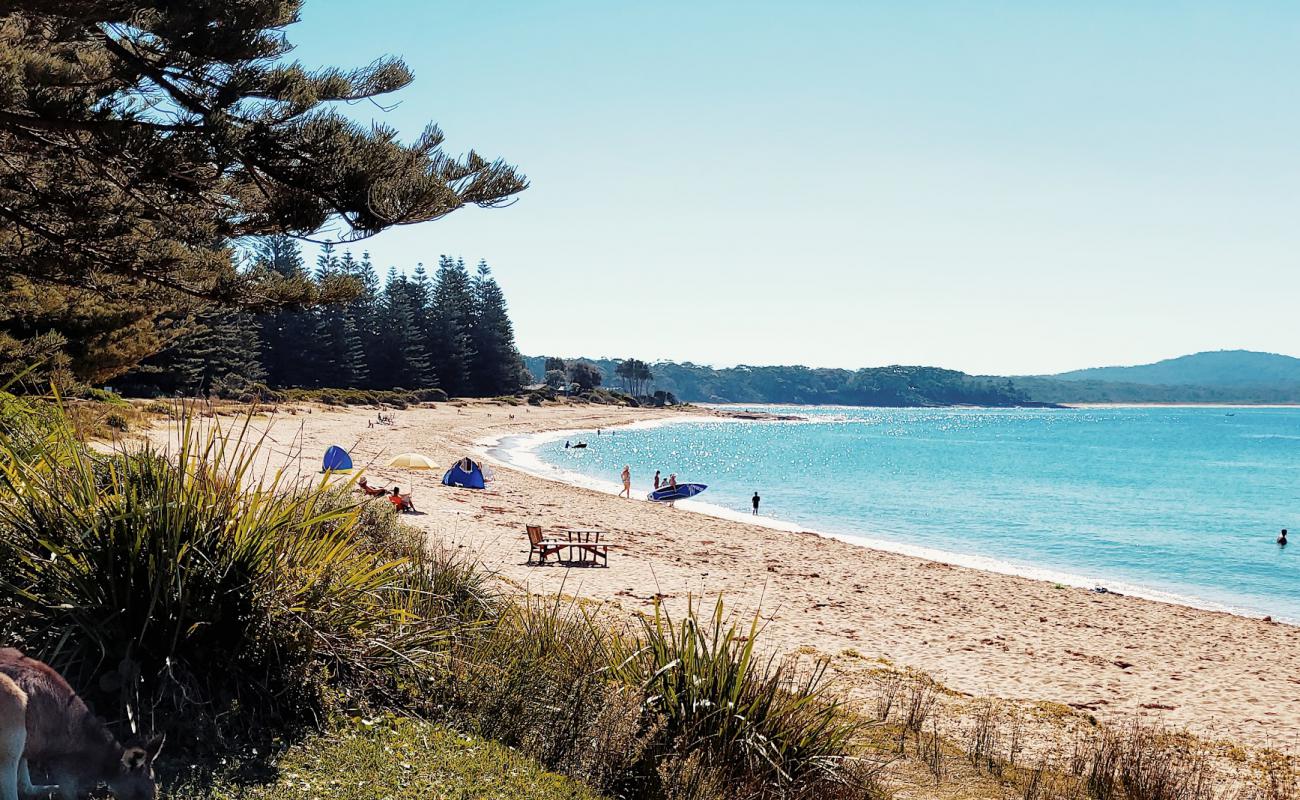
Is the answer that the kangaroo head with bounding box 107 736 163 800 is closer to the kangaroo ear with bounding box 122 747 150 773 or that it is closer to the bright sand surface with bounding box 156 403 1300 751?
the kangaroo ear with bounding box 122 747 150 773

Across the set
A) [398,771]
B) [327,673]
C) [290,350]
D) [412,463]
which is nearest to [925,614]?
[327,673]

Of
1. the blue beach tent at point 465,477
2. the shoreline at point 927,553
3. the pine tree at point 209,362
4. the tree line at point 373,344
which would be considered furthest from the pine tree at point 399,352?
the blue beach tent at point 465,477

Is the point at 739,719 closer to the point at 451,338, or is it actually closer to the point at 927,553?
the point at 927,553

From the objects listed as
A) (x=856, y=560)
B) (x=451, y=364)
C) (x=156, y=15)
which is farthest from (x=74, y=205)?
(x=451, y=364)

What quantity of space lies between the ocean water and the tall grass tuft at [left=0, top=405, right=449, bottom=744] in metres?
17.8

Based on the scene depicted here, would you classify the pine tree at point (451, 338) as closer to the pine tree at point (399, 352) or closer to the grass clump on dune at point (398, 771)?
the pine tree at point (399, 352)

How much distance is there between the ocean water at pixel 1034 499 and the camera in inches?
802

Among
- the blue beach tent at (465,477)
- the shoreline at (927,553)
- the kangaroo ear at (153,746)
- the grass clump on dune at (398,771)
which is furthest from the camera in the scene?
the blue beach tent at (465,477)

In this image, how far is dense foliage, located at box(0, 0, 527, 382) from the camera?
562cm

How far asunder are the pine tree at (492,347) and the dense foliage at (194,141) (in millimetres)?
68908

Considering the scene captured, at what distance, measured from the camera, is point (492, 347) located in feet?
255

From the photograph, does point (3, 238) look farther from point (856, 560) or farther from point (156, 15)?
point (856, 560)

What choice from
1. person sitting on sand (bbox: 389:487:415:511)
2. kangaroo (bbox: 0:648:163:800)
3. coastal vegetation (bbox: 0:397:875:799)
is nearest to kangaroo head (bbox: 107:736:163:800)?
kangaroo (bbox: 0:648:163:800)

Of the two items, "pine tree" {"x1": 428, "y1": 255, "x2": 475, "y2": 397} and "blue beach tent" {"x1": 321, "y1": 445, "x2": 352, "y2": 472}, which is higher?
"pine tree" {"x1": 428, "y1": 255, "x2": 475, "y2": 397}
